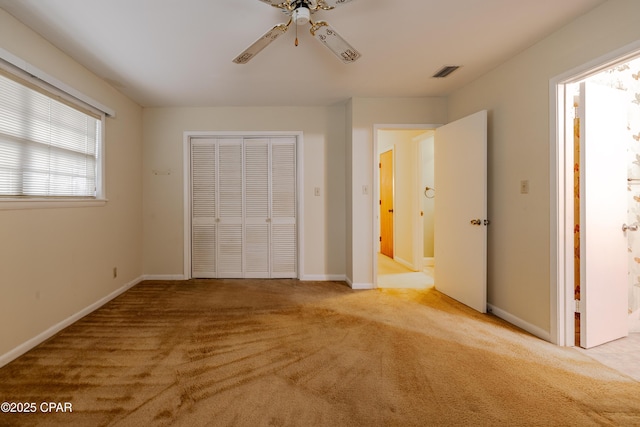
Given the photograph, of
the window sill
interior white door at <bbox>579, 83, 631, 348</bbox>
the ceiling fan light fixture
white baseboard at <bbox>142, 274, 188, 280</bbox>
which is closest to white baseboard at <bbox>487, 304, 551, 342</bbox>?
interior white door at <bbox>579, 83, 631, 348</bbox>

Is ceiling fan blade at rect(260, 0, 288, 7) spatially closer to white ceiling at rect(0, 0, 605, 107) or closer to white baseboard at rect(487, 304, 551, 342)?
white ceiling at rect(0, 0, 605, 107)

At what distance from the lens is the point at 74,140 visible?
2906 millimetres

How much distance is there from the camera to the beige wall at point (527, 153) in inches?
85.7

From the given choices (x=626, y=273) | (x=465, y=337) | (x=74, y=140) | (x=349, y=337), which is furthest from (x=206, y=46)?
(x=626, y=273)

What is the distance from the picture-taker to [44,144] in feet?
8.33

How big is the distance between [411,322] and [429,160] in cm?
365

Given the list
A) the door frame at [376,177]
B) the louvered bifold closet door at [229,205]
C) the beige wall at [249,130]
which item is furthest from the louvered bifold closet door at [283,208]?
the door frame at [376,177]

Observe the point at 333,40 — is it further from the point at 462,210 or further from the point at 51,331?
the point at 51,331

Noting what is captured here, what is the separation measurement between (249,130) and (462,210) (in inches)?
115

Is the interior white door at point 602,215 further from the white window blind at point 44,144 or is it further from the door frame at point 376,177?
the white window blind at point 44,144

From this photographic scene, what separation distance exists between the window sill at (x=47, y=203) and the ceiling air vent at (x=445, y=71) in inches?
146

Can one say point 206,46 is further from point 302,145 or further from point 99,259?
point 99,259

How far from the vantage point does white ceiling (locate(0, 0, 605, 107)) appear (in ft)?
6.89

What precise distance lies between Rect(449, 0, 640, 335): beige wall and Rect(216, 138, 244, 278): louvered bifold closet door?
3131 mm
